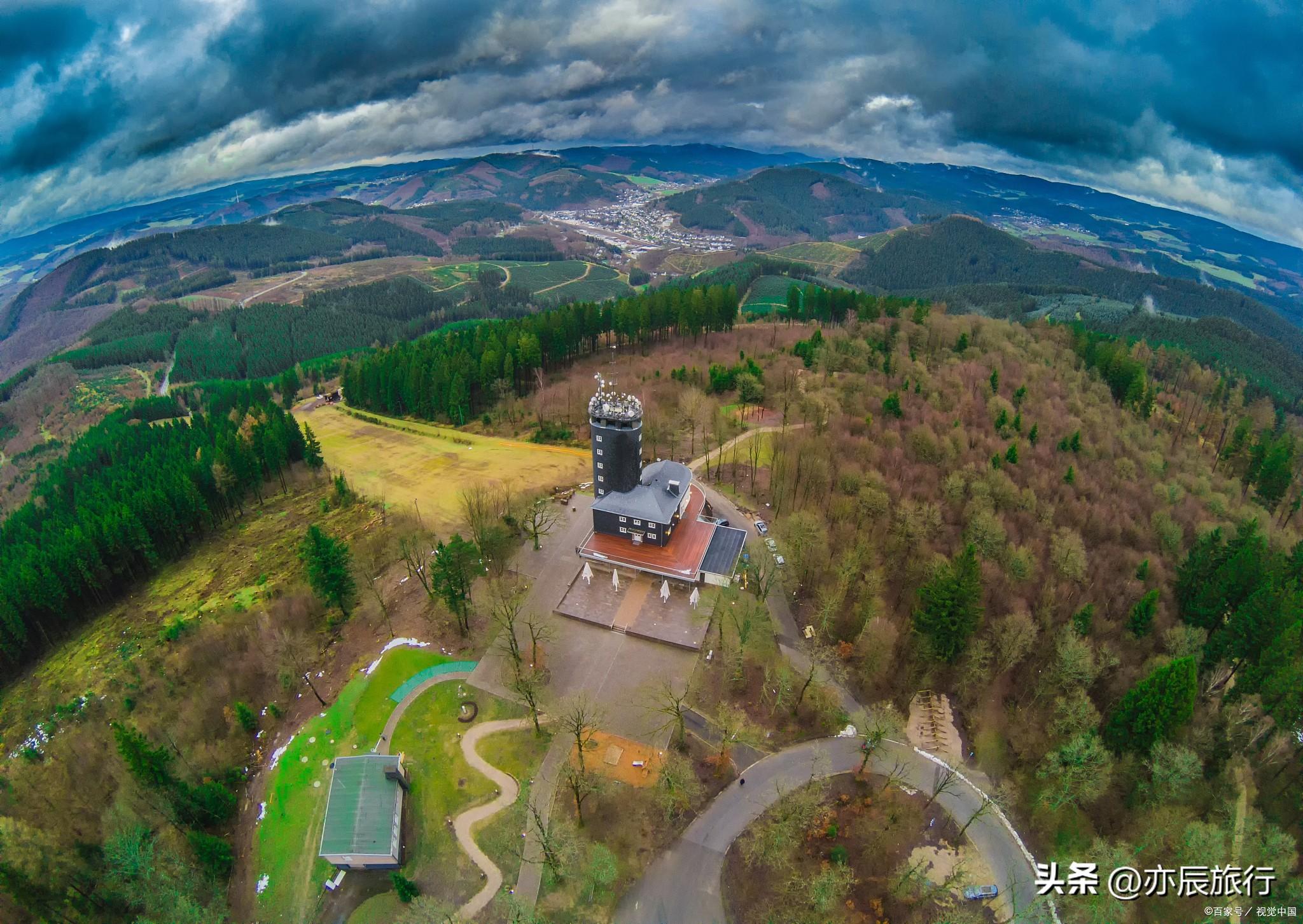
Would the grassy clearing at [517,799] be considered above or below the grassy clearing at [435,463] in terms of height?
below

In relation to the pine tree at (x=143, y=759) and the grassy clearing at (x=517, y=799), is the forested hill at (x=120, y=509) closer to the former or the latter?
the pine tree at (x=143, y=759)

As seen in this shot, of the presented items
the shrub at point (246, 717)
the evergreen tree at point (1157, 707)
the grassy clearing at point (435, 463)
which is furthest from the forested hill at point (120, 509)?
the evergreen tree at point (1157, 707)

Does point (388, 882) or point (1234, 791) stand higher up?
point (1234, 791)

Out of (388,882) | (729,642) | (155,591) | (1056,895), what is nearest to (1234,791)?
(1056,895)

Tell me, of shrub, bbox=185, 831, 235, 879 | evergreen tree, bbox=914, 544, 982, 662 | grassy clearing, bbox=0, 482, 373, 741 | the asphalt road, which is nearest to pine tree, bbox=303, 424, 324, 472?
grassy clearing, bbox=0, 482, 373, 741

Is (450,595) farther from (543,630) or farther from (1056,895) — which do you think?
(1056,895)
